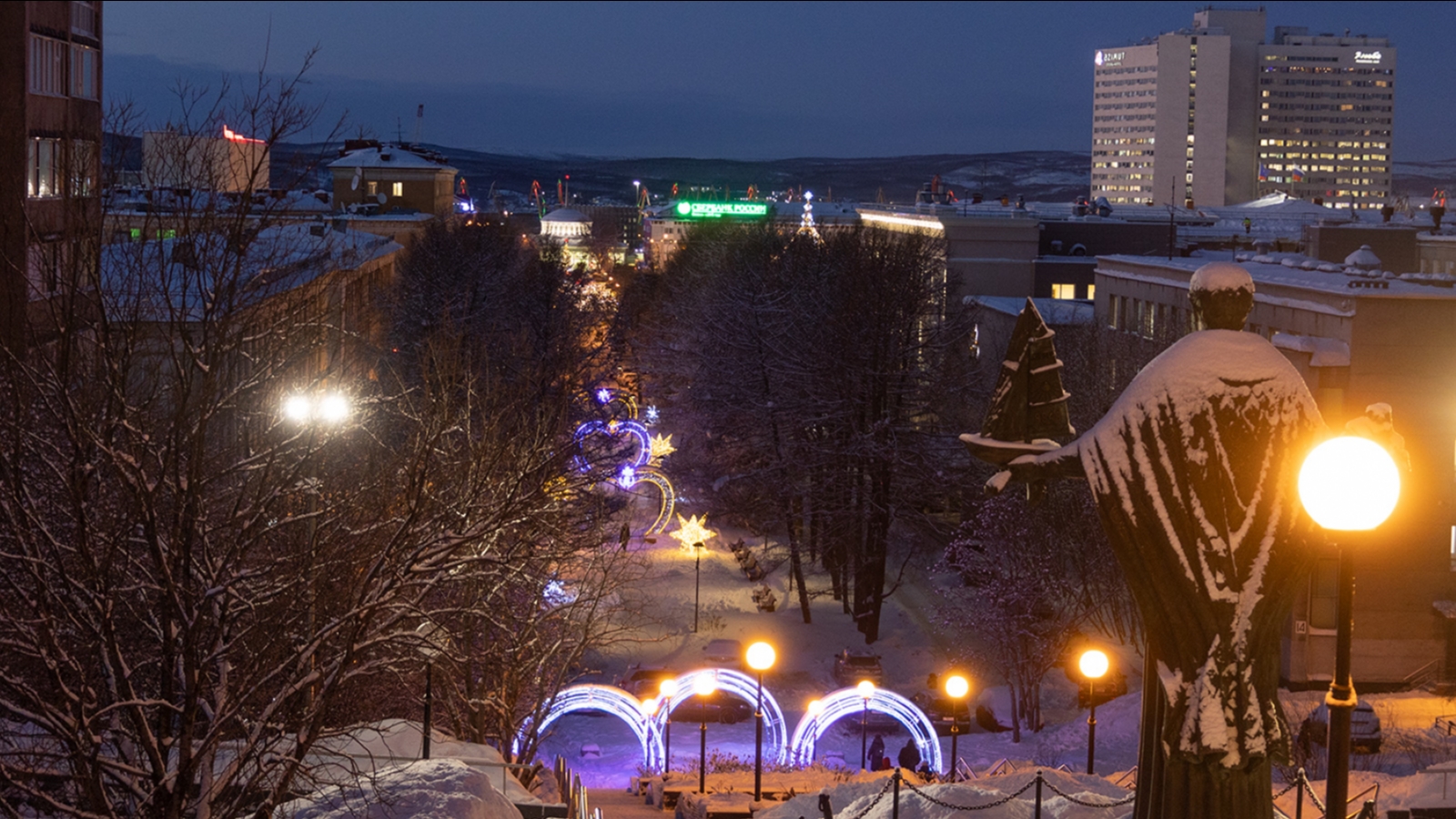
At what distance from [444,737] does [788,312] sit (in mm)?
28528

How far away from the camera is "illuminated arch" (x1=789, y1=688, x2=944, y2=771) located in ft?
85.6

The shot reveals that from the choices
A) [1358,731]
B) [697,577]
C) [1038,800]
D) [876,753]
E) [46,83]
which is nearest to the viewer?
[1038,800]

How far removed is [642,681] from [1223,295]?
86.5ft

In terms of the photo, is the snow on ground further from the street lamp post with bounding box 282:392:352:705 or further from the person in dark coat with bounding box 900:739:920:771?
the street lamp post with bounding box 282:392:352:705

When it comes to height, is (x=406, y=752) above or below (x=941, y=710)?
above

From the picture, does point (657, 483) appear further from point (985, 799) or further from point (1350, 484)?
point (1350, 484)

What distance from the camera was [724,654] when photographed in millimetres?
33375

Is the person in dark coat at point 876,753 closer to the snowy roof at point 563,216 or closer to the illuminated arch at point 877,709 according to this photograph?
the illuminated arch at point 877,709

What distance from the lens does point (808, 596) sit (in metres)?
41.2

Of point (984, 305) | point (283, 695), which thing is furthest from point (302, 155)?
point (984, 305)

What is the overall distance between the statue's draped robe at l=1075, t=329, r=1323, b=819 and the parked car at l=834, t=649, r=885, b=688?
27.0 meters

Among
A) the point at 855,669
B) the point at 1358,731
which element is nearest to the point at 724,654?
the point at 855,669

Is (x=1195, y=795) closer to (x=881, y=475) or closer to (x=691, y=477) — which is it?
(x=881, y=475)

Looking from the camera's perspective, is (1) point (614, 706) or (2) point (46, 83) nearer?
(1) point (614, 706)
